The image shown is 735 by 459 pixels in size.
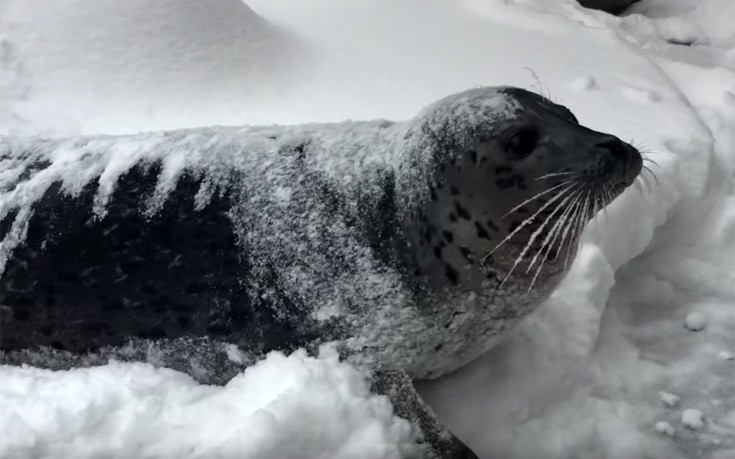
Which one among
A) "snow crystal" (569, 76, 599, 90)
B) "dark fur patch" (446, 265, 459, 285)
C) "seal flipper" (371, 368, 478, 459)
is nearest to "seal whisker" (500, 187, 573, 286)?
"dark fur patch" (446, 265, 459, 285)

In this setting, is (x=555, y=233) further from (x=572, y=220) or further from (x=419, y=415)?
(x=419, y=415)

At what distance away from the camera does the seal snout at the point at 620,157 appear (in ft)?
5.65

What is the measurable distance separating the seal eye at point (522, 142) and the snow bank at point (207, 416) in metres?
0.66

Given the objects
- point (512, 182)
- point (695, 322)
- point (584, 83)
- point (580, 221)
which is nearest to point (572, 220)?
point (580, 221)

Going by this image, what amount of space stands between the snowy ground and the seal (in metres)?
0.10

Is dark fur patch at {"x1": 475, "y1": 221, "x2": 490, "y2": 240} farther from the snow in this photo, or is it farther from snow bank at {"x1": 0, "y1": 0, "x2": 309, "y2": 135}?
snow bank at {"x1": 0, "y1": 0, "x2": 309, "y2": 135}

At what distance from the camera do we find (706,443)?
203 cm

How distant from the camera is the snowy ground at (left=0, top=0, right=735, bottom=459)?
174cm

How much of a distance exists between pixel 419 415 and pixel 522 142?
2.27ft

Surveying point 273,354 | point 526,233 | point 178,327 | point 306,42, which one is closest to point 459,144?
point 526,233

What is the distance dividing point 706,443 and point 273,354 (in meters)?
1.18

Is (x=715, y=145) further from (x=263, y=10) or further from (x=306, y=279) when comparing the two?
(x=263, y=10)

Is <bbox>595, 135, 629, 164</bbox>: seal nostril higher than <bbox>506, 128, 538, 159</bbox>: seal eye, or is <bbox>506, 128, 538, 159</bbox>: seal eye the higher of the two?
<bbox>595, 135, 629, 164</bbox>: seal nostril

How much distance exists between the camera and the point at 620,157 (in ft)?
5.68
